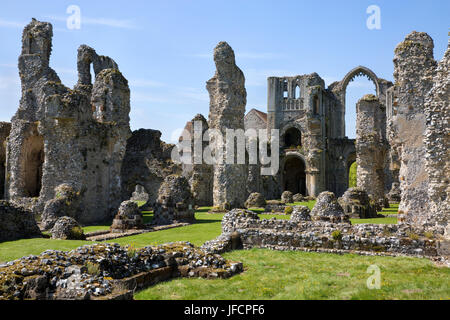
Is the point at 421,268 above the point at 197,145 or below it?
below

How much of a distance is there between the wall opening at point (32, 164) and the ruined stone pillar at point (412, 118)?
19622 mm

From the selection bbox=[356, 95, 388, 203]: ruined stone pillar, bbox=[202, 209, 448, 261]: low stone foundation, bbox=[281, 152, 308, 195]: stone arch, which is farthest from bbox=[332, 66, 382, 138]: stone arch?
bbox=[202, 209, 448, 261]: low stone foundation

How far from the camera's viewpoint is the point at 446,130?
356 inches

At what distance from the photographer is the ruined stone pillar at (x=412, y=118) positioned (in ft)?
38.6

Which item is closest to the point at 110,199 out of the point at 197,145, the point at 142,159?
the point at 142,159

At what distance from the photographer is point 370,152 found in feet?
83.8

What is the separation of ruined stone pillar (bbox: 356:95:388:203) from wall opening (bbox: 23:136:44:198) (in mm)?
19549

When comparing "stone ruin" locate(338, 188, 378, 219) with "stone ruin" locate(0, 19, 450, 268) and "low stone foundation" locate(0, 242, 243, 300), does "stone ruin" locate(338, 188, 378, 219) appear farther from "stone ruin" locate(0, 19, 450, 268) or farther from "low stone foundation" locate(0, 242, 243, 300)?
"low stone foundation" locate(0, 242, 243, 300)

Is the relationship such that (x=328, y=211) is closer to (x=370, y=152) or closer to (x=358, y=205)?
(x=358, y=205)

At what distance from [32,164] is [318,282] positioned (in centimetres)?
2134

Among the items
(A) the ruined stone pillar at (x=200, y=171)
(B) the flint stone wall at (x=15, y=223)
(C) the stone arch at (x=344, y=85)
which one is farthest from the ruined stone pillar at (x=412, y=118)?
(C) the stone arch at (x=344, y=85)

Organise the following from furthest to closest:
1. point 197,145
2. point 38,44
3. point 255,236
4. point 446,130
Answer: point 197,145, point 38,44, point 255,236, point 446,130
